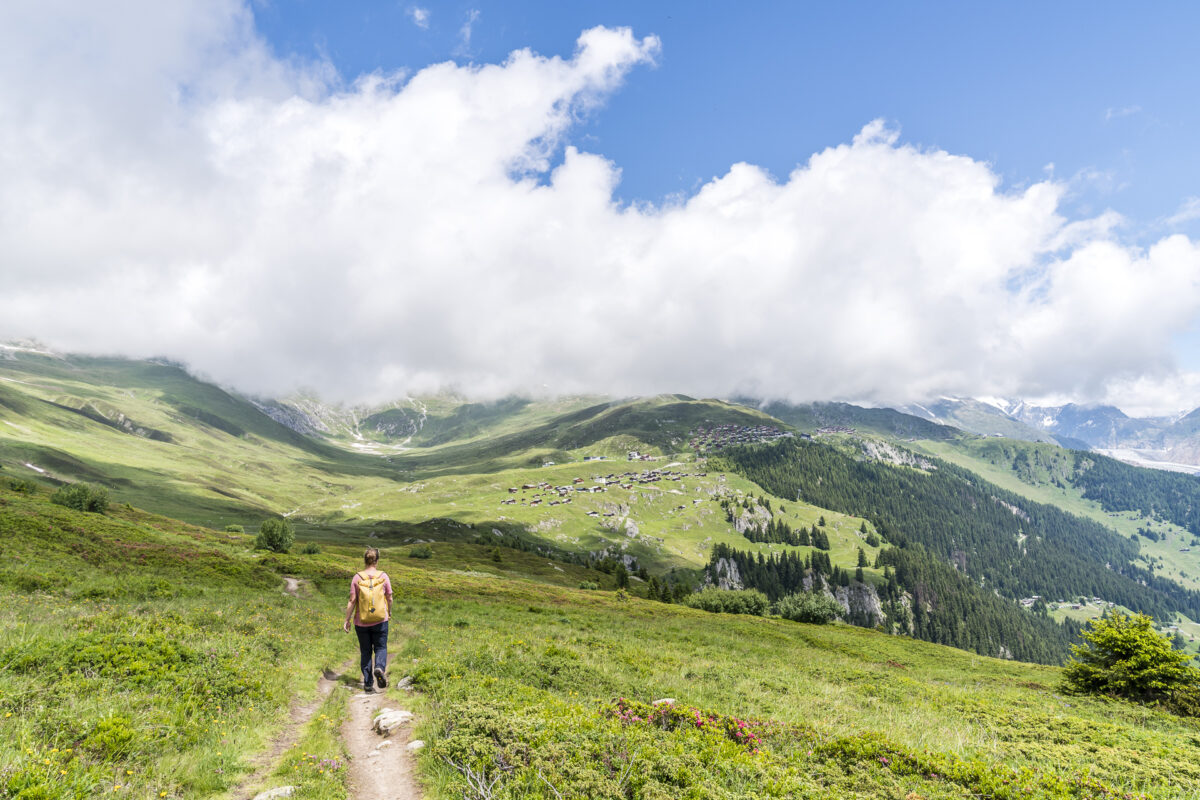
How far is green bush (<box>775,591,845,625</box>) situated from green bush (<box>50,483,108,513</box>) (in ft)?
332

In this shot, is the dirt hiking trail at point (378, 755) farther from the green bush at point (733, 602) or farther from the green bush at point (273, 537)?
the green bush at point (273, 537)

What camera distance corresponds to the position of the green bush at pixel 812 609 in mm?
68938

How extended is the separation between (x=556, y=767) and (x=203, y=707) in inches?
396

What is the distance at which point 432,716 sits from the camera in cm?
1327

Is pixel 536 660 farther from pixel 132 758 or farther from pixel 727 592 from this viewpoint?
pixel 727 592

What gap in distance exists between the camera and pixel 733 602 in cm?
7594

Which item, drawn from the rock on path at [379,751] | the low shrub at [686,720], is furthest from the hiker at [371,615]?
the low shrub at [686,720]

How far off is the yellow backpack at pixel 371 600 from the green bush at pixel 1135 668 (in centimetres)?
3674

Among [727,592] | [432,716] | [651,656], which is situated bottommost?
[727,592]

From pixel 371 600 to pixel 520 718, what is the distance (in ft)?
27.4

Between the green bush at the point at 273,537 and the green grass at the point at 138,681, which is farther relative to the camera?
the green bush at the point at 273,537

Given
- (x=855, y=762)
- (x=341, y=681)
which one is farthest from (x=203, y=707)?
(x=855, y=762)

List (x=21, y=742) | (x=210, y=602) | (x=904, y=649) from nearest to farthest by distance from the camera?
1. (x=21, y=742)
2. (x=210, y=602)
3. (x=904, y=649)

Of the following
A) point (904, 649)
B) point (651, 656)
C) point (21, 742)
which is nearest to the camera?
point (21, 742)
